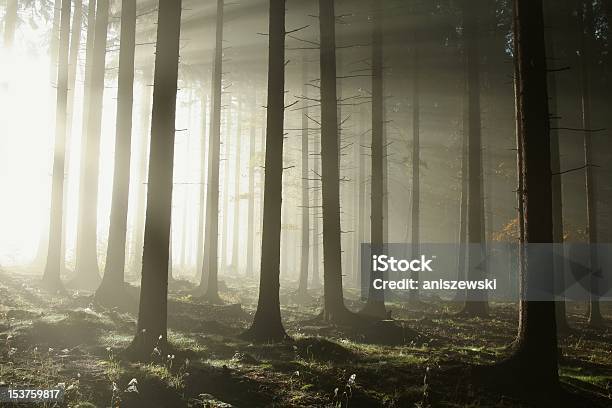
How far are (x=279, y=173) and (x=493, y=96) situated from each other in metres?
20.7

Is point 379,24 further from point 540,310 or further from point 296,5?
point 540,310

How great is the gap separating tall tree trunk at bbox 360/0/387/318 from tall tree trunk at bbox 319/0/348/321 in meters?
1.82

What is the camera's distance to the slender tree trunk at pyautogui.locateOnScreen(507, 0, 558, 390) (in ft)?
24.2

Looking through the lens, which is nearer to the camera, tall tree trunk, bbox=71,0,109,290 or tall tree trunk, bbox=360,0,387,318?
tall tree trunk, bbox=360,0,387,318

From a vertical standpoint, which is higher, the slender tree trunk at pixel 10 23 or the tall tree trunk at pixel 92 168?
the slender tree trunk at pixel 10 23

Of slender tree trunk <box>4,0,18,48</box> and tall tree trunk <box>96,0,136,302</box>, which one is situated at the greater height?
slender tree trunk <box>4,0,18,48</box>

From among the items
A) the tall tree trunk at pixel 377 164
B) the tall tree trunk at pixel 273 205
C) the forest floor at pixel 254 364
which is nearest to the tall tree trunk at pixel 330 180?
the forest floor at pixel 254 364

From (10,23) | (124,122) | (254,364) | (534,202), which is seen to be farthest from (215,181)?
(534,202)

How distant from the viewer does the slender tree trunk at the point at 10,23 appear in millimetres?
20672

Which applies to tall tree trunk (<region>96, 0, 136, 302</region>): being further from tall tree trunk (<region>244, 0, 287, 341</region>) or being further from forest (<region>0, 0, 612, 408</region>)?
tall tree trunk (<region>244, 0, 287, 341</region>)

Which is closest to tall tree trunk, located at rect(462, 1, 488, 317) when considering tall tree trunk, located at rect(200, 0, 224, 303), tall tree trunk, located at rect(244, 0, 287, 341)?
tall tree trunk, located at rect(244, 0, 287, 341)

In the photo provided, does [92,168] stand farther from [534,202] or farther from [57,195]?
[534,202]

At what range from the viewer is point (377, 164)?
16.2 meters

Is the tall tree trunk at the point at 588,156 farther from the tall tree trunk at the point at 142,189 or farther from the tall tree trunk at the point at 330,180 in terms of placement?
the tall tree trunk at the point at 142,189
